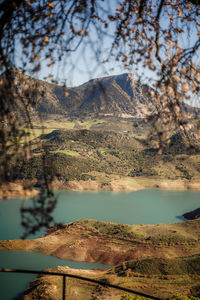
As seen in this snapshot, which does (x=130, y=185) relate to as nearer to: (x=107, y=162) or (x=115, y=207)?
(x=107, y=162)

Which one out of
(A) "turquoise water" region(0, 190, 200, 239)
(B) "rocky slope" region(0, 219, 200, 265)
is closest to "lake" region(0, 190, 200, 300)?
(A) "turquoise water" region(0, 190, 200, 239)

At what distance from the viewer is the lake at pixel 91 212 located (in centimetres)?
2639

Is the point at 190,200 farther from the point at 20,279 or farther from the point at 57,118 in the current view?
the point at 57,118

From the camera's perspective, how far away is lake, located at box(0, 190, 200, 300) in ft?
86.6

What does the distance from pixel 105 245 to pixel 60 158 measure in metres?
42.3

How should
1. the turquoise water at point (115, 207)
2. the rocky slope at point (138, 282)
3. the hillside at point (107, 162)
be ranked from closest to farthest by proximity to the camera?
the rocky slope at point (138, 282)
the turquoise water at point (115, 207)
the hillside at point (107, 162)

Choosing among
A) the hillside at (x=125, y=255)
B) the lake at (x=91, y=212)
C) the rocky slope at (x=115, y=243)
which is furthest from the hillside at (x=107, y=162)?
the hillside at (x=125, y=255)

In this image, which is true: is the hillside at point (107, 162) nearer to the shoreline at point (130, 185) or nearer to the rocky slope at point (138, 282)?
the shoreline at point (130, 185)

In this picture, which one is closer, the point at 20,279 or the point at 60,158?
the point at 20,279

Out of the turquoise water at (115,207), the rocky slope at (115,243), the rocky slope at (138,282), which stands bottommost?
the turquoise water at (115,207)

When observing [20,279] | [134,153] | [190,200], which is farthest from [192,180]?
[20,279]

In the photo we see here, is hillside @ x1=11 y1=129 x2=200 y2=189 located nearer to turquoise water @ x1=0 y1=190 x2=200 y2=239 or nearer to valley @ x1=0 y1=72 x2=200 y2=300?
valley @ x1=0 y1=72 x2=200 y2=300

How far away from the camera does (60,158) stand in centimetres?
7000

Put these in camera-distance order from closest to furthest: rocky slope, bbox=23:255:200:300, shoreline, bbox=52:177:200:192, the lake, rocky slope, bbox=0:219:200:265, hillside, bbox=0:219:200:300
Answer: rocky slope, bbox=23:255:200:300 → hillside, bbox=0:219:200:300 → the lake → rocky slope, bbox=0:219:200:265 → shoreline, bbox=52:177:200:192
